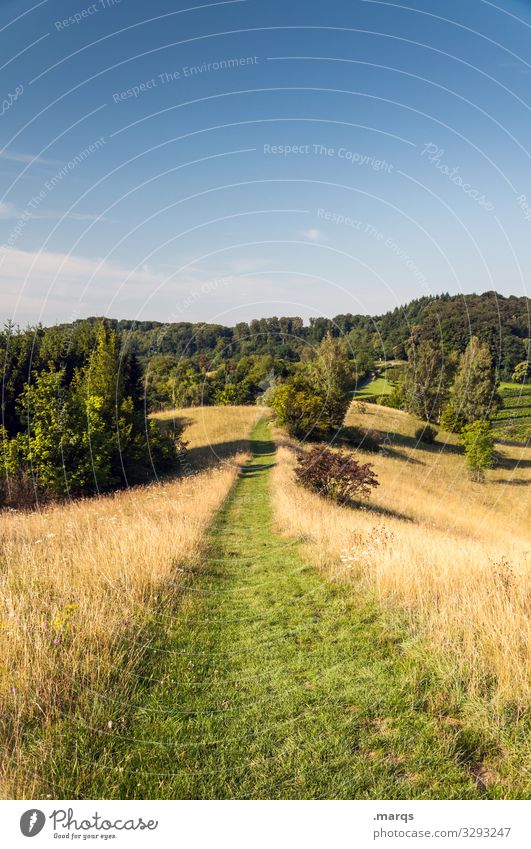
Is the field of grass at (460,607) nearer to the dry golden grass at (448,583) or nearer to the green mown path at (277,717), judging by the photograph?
the dry golden grass at (448,583)

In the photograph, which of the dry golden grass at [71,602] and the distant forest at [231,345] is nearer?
the dry golden grass at [71,602]

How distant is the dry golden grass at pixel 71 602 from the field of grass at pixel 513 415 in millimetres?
66861

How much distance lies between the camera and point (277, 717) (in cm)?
417

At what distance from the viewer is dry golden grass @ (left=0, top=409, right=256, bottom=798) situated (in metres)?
4.07

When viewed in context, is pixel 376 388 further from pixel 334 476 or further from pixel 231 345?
pixel 334 476

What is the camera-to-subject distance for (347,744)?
379 cm

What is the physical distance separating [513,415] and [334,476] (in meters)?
67.6

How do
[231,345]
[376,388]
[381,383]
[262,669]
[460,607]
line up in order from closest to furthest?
1. [262,669]
2. [460,607]
3. [231,345]
4. [376,388]
5. [381,383]

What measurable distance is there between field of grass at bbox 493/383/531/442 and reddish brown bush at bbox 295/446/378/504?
56349mm

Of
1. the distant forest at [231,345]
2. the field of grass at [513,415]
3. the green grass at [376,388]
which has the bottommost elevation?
the field of grass at [513,415]
